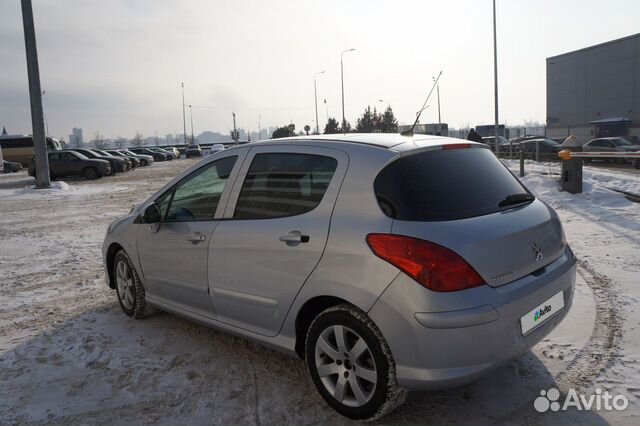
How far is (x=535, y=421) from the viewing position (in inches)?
117

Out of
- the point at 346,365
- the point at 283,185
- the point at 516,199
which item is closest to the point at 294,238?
the point at 283,185

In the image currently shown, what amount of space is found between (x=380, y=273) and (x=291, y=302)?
2.37 ft

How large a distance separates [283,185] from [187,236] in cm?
102

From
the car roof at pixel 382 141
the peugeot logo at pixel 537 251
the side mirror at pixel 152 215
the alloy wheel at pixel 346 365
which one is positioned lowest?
the alloy wheel at pixel 346 365

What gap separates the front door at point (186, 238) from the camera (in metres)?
3.92

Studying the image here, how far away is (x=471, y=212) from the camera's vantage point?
299 centimetres

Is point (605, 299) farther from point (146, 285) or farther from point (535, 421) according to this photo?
point (146, 285)

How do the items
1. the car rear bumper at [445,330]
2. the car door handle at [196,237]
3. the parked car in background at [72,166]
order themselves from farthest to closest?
1. the parked car in background at [72,166]
2. the car door handle at [196,237]
3. the car rear bumper at [445,330]

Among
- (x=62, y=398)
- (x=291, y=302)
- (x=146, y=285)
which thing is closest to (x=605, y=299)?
(x=291, y=302)

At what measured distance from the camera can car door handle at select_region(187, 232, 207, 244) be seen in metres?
3.89

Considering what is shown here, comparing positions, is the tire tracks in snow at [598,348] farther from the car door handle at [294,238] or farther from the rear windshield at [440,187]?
the car door handle at [294,238]

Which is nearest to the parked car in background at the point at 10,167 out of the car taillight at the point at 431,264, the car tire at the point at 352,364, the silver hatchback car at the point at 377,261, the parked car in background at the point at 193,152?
the parked car in background at the point at 193,152

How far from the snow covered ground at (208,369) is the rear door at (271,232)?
0.46m

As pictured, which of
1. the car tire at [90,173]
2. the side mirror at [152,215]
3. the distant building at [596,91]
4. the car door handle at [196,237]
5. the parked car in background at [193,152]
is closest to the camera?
the car door handle at [196,237]
